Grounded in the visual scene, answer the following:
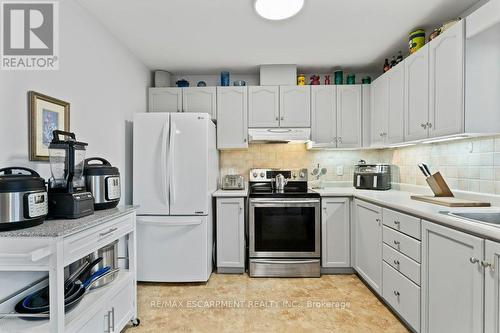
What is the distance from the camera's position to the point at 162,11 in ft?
7.01

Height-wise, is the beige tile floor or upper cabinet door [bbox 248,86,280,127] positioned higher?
upper cabinet door [bbox 248,86,280,127]

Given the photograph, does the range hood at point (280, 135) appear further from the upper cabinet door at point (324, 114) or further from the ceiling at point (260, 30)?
the ceiling at point (260, 30)

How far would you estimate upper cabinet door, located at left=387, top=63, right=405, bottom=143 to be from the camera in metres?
2.58

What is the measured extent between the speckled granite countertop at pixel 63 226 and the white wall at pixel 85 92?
39cm

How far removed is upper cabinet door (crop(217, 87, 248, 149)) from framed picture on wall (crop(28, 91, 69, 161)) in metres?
1.76

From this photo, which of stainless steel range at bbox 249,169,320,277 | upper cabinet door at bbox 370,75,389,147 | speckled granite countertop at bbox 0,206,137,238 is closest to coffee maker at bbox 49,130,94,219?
speckled granite countertop at bbox 0,206,137,238

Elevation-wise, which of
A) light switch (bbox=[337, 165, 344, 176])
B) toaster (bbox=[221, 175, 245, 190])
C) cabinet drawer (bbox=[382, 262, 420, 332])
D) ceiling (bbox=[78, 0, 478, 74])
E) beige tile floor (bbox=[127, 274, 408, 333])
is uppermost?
ceiling (bbox=[78, 0, 478, 74])

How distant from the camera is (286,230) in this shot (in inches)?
117

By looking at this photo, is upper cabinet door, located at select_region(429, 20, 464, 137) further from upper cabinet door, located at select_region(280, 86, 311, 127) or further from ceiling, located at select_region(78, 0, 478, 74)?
upper cabinet door, located at select_region(280, 86, 311, 127)

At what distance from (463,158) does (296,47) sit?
1797mm

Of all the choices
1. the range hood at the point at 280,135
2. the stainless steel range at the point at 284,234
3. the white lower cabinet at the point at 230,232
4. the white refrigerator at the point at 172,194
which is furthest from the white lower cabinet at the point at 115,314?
the range hood at the point at 280,135

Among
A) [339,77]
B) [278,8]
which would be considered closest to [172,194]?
[278,8]

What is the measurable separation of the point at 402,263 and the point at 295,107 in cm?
204

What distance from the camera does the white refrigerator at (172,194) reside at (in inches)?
106
